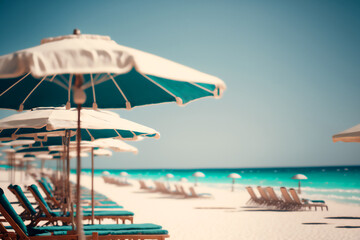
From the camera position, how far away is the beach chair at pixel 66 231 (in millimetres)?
4648

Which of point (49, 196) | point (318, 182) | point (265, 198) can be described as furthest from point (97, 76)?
point (318, 182)

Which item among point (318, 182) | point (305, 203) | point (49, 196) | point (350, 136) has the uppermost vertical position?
point (318, 182)

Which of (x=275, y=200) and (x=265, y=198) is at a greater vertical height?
(x=265, y=198)

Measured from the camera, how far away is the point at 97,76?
3.47 metres

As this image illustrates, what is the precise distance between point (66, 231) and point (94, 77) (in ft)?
7.54

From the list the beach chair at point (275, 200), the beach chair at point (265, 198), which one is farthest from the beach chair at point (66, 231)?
the beach chair at point (265, 198)

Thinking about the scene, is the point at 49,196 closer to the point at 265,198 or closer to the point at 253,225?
the point at 253,225

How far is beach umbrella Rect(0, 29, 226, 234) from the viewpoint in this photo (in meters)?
2.37

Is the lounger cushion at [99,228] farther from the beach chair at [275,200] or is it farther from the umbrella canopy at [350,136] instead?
the beach chair at [275,200]

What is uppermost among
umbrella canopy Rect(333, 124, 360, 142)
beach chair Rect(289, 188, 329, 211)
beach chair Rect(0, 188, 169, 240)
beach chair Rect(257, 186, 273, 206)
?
beach chair Rect(257, 186, 273, 206)

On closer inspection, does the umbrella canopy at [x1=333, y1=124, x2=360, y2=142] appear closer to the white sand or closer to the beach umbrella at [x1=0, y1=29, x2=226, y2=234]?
the white sand

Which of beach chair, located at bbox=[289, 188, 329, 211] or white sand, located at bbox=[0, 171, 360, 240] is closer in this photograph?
white sand, located at bbox=[0, 171, 360, 240]

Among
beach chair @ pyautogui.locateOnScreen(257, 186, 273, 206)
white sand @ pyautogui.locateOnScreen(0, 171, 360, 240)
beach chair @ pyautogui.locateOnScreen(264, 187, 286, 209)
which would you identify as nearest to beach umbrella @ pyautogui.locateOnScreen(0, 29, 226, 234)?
white sand @ pyautogui.locateOnScreen(0, 171, 360, 240)

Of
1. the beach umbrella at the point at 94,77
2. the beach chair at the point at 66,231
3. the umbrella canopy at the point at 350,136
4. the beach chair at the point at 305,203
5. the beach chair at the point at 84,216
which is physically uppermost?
the beach chair at the point at 305,203
